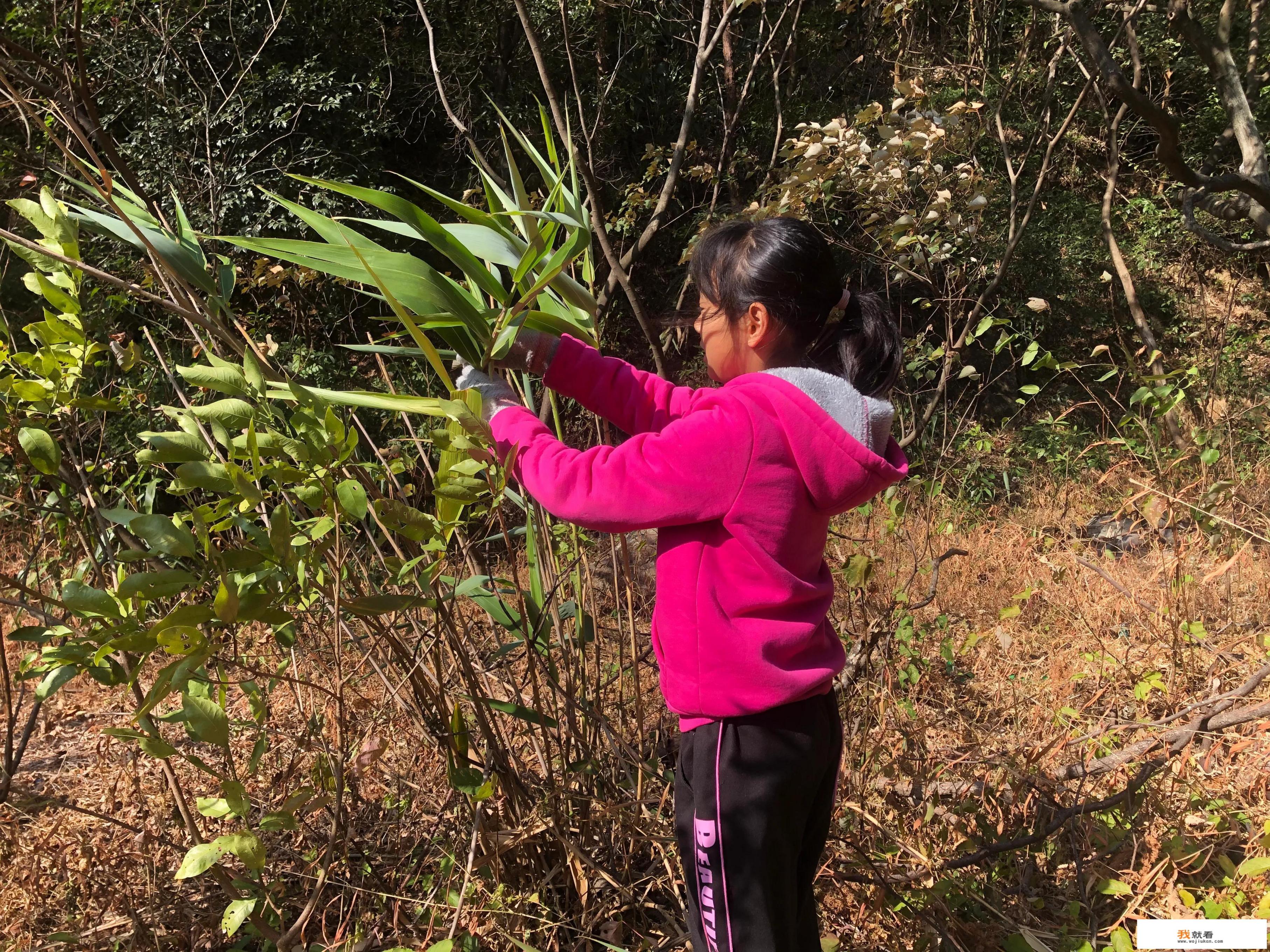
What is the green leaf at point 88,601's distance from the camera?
2.88ft

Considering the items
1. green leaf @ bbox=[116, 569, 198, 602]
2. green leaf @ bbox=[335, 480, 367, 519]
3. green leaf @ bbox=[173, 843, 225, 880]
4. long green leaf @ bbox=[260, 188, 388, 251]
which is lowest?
green leaf @ bbox=[173, 843, 225, 880]

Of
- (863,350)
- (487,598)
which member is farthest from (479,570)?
(863,350)

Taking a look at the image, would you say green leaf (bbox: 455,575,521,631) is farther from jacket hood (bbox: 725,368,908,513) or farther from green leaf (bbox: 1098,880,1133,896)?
green leaf (bbox: 1098,880,1133,896)

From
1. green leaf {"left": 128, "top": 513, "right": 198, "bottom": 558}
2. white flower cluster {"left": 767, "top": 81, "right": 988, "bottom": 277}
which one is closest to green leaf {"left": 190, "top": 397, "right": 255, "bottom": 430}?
green leaf {"left": 128, "top": 513, "right": 198, "bottom": 558}

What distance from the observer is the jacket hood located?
112 cm

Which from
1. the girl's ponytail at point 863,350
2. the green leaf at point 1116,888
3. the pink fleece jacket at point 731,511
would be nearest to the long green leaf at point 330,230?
the pink fleece jacket at point 731,511

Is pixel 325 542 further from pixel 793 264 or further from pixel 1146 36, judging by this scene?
pixel 1146 36

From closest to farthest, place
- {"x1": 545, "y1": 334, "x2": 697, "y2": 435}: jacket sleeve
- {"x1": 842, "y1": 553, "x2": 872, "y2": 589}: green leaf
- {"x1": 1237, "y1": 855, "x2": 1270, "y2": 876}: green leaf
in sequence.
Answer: {"x1": 545, "y1": 334, "x2": 697, "y2": 435}: jacket sleeve
{"x1": 1237, "y1": 855, "x2": 1270, "y2": 876}: green leaf
{"x1": 842, "y1": 553, "x2": 872, "y2": 589}: green leaf

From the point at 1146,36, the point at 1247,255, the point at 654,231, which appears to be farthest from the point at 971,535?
the point at 1146,36

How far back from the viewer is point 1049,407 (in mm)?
6973

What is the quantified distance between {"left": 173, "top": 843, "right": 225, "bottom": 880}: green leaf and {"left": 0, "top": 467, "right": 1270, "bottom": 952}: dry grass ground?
0.31 m

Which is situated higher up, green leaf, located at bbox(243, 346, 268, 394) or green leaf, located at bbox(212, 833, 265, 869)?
green leaf, located at bbox(243, 346, 268, 394)

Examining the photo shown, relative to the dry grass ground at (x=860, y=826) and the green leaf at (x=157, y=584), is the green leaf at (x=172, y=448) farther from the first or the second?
the dry grass ground at (x=860, y=826)

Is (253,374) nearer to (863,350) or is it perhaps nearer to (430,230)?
(430,230)
